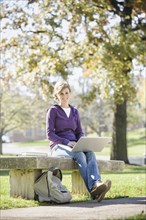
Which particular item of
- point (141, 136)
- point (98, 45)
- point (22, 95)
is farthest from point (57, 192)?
point (141, 136)

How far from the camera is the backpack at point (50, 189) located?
718 centimetres

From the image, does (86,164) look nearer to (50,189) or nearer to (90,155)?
(90,155)

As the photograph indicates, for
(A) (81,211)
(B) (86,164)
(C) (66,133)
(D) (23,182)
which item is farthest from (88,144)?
(A) (81,211)

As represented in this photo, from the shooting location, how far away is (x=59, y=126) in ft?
26.3

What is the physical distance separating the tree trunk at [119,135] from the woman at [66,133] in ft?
42.8

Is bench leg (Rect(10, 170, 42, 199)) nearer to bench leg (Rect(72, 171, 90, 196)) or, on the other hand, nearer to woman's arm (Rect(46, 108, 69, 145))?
woman's arm (Rect(46, 108, 69, 145))

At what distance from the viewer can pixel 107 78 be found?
1934 centimetres

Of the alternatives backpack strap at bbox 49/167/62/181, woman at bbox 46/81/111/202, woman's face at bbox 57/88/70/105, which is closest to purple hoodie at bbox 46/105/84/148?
woman at bbox 46/81/111/202

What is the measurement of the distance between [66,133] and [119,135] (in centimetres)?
1344

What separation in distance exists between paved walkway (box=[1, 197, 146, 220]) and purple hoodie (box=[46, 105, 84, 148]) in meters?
1.13

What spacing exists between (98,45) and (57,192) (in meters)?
13.3

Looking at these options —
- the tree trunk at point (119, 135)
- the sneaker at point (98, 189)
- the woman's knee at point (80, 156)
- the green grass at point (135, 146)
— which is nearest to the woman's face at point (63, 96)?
the woman's knee at point (80, 156)

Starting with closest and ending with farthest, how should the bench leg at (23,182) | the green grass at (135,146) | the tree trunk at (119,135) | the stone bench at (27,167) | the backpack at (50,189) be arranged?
the backpack at (50,189)
the stone bench at (27,167)
the bench leg at (23,182)
the tree trunk at (119,135)
the green grass at (135,146)

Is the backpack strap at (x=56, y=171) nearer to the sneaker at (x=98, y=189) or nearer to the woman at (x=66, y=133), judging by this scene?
the woman at (x=66, y=133)
